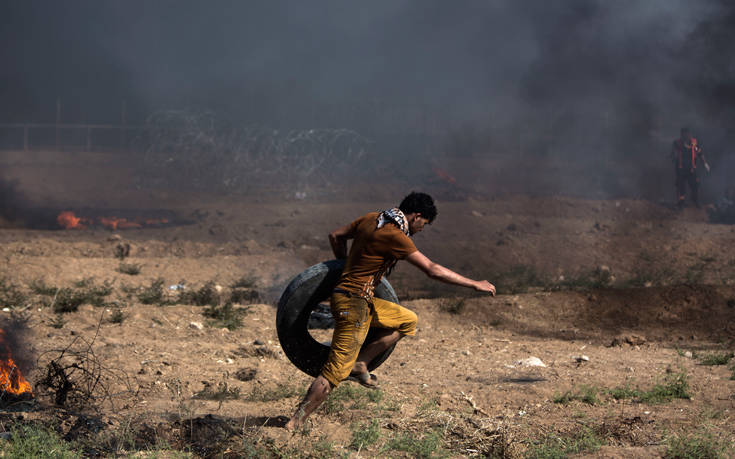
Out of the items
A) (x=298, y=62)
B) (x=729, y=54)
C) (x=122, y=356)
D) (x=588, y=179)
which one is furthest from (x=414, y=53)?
(x=122, y=356)

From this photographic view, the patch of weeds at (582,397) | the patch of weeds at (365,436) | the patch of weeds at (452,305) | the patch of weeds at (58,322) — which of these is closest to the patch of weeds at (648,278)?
the patch of weeds at (452,305)

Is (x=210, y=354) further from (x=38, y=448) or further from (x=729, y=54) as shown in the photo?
(x=729, y=54)

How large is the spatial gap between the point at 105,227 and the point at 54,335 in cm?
805

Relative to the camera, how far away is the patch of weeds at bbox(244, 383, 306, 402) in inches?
186

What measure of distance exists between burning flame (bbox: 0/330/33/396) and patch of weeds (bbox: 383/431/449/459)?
2.41 metres

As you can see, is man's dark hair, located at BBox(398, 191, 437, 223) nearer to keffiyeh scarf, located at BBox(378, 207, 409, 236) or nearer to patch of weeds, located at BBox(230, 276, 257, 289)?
keffiyeh scarf, located at BBox(378, 207, 409, 236)

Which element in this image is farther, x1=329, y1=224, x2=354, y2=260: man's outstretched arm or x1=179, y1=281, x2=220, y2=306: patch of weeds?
x1=179, y1=281, x2=220, y2=306: patch of weeds

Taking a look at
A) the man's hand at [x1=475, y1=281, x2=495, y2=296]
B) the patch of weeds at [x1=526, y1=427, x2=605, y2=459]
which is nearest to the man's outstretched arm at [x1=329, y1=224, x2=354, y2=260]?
the man's hand at [x1=475, y1=281, x2=495, y2=296]

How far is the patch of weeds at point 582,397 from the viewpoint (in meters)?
4.77

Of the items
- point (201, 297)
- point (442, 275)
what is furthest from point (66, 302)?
point (442, 275)

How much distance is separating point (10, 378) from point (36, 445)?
0.98m

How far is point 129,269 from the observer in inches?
341

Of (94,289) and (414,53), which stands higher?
(414,53)

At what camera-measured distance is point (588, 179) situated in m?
22.2
